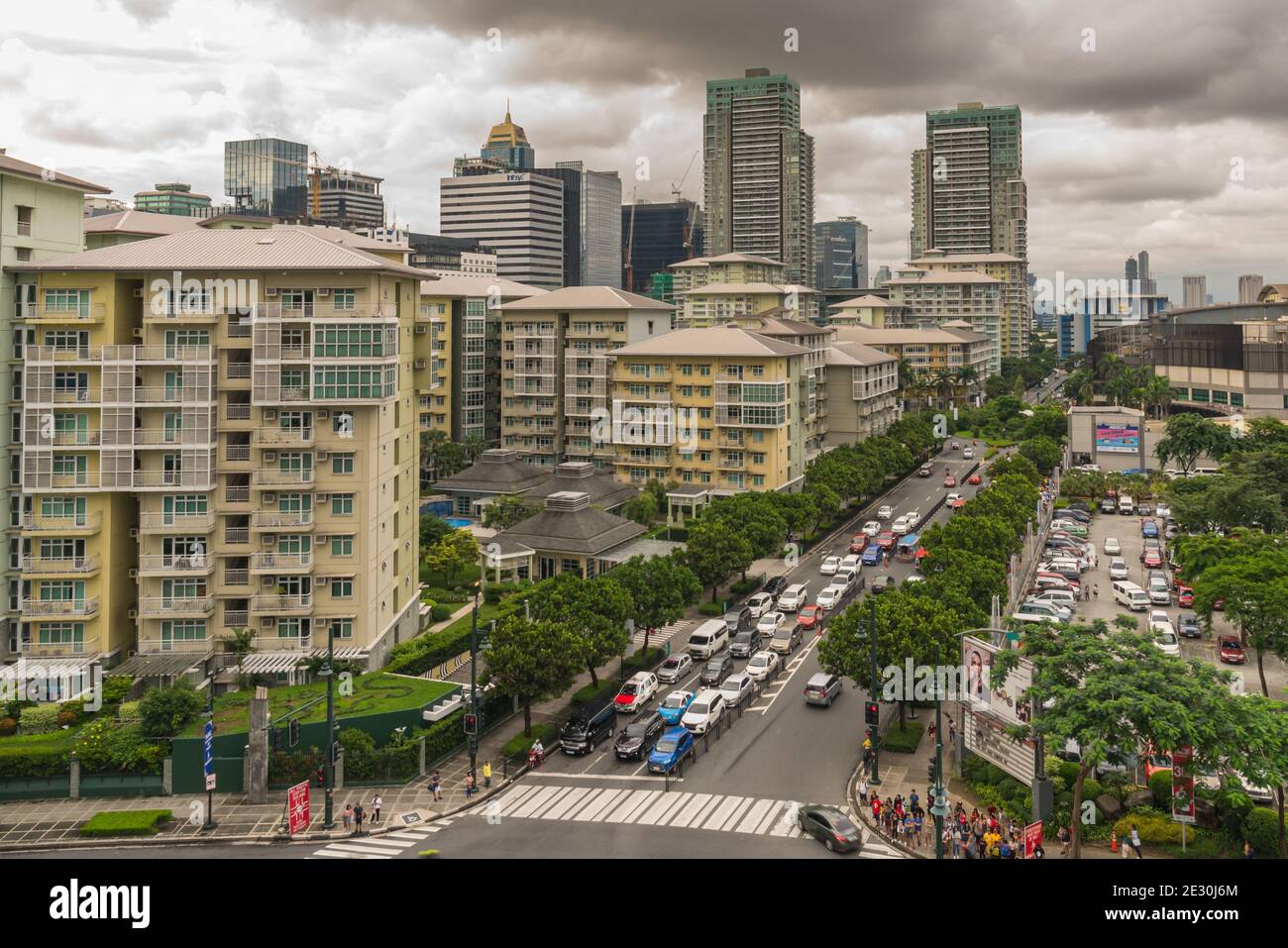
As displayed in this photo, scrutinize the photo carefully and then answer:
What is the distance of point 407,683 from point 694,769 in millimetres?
17020

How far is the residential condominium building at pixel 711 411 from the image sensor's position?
10438 cm

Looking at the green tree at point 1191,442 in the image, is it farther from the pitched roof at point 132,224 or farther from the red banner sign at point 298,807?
the red banner sign at point 298,807

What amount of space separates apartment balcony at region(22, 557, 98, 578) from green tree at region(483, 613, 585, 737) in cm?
2444

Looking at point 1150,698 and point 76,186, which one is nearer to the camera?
point 1150,698

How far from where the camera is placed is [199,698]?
51.7 meters

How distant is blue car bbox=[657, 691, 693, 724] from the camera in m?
55.4

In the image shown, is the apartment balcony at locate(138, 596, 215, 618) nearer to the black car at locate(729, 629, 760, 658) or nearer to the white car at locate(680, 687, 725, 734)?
the white car at locate(680, 687, 725, 734)

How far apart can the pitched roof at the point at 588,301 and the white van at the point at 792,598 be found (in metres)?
54.4

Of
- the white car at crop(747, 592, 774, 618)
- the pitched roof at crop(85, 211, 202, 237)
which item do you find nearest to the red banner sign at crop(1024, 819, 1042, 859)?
the white car at crop(747, 592, 774, 618)

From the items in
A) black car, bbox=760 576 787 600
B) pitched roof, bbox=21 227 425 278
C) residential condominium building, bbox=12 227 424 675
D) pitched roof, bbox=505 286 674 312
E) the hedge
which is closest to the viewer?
the hedge

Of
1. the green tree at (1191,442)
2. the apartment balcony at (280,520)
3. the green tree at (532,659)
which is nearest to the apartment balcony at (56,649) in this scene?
the apartment balcony at (280,520)

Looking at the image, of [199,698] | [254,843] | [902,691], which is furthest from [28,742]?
[902,691]

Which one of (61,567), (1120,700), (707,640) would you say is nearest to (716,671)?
(707,640)

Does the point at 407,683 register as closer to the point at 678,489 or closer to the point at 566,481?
the point at 566,481
